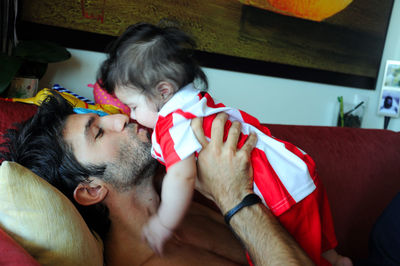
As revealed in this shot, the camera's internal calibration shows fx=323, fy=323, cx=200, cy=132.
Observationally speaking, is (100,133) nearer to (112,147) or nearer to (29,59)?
(112,147)

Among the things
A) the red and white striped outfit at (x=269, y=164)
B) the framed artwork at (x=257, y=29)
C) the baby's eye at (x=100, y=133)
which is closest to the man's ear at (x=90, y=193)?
the baby's eye at (x=100, y=133)

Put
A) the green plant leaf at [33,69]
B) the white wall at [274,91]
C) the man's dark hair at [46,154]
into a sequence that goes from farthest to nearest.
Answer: the white wall at [274,91] < the green plant leaf at [33,69] < the man's dark hair at [46,154]

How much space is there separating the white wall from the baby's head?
86 centimetres

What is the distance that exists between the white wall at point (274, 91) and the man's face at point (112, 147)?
71cm

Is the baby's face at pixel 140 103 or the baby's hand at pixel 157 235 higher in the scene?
the baby's face at pixel 140 103

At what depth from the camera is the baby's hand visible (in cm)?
109

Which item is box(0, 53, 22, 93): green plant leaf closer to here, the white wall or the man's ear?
the white wall

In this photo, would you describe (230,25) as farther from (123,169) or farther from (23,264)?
(23,264)

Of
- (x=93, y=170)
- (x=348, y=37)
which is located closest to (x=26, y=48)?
(x=93, y=170)

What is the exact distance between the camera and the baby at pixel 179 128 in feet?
3.37

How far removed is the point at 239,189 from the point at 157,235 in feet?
1.08

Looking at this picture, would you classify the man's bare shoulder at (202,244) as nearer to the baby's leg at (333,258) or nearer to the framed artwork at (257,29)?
the baby's leg at (333,258)

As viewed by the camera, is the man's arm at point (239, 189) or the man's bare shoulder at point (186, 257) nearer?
the man's arm at point (239, 189)

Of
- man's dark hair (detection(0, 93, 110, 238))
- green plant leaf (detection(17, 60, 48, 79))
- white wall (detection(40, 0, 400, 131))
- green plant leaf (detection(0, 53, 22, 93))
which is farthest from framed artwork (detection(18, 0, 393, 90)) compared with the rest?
man's dark hair (detection(0, 93, 110, 238))
